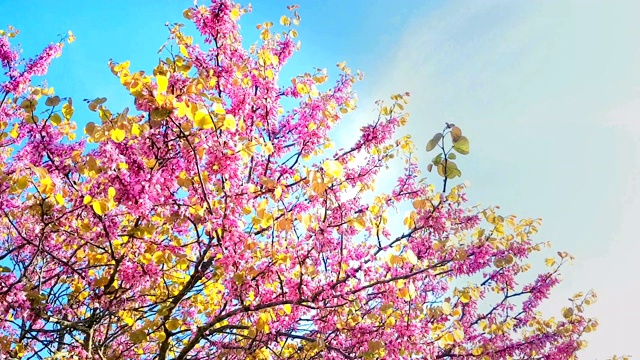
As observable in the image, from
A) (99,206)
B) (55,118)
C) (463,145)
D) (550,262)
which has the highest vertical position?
(550,262)

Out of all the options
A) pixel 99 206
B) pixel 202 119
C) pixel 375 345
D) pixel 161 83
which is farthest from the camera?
pixel 375 345

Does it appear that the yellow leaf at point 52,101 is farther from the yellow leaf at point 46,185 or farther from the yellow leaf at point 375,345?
the yellow leaf at point 375,345

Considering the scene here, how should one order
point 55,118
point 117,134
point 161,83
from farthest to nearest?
point 55,118
point 117,134
point 161,83

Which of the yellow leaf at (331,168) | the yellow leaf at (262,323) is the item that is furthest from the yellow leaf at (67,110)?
the yellow leaf at (331,168)

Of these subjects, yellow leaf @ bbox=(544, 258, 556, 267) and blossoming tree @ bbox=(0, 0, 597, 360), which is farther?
yellow leaf @ bbox=(544, 258, 556, 267)

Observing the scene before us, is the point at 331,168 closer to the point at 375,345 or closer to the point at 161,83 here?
the point at 161,83

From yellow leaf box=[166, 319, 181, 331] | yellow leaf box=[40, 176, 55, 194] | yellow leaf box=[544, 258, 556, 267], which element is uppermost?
yellow leaf box=[544, 258, 556, 267]

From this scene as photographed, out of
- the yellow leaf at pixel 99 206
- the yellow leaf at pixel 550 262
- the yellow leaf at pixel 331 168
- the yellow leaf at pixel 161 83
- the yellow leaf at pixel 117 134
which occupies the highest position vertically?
the yellow leaf at pixel 550 262

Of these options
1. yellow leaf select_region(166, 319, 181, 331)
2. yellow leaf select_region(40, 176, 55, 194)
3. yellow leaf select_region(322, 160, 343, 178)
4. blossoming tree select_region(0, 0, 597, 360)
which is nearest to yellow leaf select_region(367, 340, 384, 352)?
blossoming tree select_region(0, 0, 597, 360)

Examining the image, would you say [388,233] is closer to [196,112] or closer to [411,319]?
[411,319]

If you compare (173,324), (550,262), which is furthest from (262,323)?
(550,262)

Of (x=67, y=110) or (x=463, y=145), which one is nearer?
(x=463, y=145)

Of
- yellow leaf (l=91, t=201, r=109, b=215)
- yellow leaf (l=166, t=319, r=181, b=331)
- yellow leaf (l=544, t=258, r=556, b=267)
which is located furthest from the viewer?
yellow leaf (l=544, t=258, r=556, b=267)

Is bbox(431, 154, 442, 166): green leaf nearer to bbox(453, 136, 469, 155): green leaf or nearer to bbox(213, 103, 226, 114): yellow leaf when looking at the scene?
bbox(453, 136, 469, 155): green leaf
